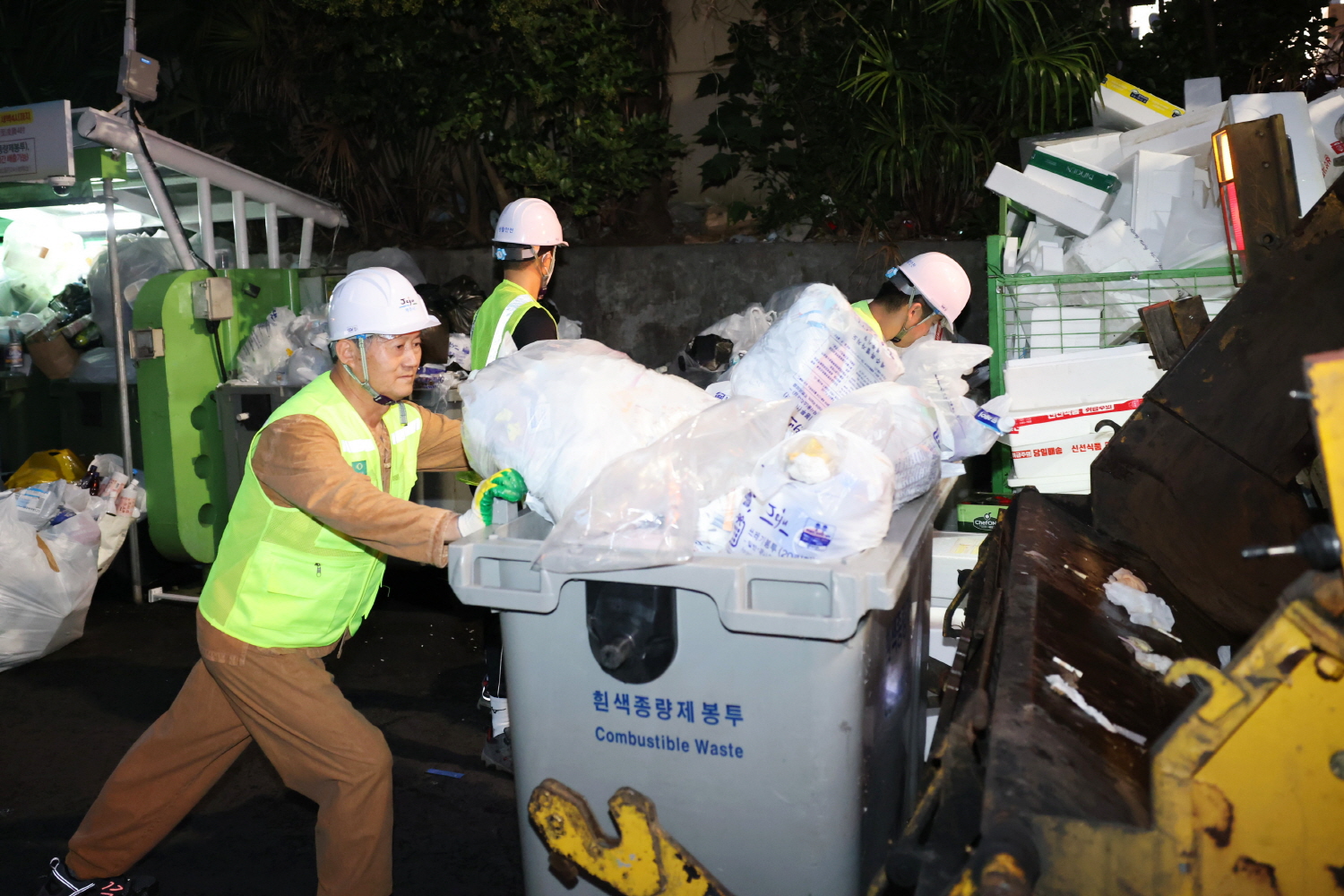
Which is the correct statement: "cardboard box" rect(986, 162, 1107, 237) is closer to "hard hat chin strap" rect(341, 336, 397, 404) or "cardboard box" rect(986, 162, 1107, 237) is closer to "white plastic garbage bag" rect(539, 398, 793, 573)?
"white plastic garbage bag" rect(539, 398, 793, 573)

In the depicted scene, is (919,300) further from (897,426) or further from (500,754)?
(500,754)

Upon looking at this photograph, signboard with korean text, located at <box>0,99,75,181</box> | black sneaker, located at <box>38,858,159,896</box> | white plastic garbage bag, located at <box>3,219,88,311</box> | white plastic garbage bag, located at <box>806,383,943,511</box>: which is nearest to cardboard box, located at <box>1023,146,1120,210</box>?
white plastic garbage bag, located at <box>806,383,943,511</box>

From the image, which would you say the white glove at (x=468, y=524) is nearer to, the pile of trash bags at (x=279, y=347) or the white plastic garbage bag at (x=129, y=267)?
the pile of trash bags at (x=279, y=347)

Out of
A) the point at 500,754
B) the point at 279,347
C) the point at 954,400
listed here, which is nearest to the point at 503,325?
the point at 500,754

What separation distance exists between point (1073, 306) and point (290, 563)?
2893mm

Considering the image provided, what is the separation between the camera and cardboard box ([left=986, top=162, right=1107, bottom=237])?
4.16 meters

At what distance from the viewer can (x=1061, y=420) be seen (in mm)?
3617

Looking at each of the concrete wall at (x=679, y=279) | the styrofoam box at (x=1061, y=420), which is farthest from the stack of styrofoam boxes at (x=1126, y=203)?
the concrete wall at (x=679, y=279)

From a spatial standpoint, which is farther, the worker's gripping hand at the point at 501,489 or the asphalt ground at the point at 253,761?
the asphalt ground at the point at 253,761

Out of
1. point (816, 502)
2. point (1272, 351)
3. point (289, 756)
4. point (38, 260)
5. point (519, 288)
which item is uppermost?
point (38, 260)

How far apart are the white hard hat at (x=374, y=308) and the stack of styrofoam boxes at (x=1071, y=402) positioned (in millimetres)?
2104

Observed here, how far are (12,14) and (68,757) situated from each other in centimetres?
742

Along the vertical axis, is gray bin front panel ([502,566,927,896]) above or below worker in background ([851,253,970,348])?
below

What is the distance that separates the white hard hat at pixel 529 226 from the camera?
3.92m
